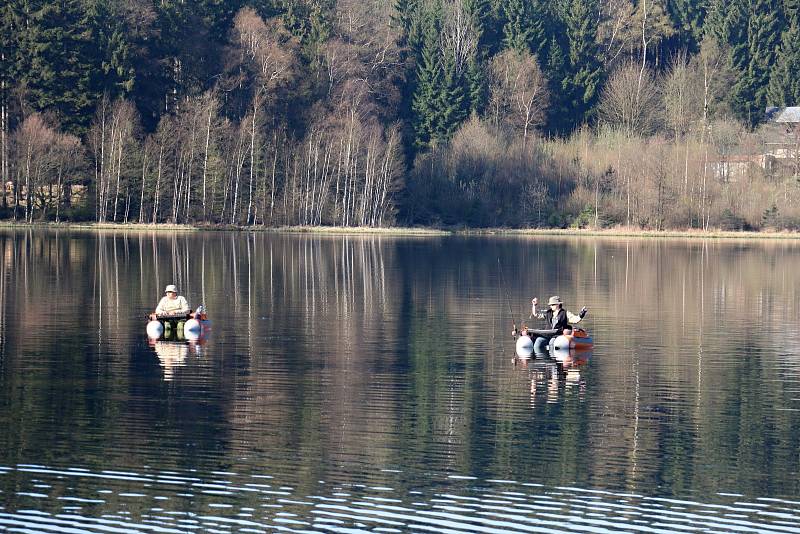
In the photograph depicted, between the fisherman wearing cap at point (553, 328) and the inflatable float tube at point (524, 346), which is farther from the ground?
the fisherman wearing cap at point (553, 328)

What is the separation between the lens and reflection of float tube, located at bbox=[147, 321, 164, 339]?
38.8 metres

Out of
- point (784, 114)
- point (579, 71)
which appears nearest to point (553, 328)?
point (784, 114)

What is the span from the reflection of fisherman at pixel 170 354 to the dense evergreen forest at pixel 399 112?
70.4 meters

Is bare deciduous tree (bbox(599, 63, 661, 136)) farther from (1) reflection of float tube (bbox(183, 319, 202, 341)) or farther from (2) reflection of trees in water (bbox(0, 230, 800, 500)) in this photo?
(1) reflection of float tube (bbox(183, 319, 202, 341))

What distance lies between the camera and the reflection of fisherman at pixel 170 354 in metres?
32.6

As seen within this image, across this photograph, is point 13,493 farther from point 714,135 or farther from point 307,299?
point 714,135

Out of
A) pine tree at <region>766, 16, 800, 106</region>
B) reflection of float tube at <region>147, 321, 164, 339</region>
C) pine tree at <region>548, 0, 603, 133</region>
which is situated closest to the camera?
reflection of float tube at <region>147, 321, 164, 339</region>

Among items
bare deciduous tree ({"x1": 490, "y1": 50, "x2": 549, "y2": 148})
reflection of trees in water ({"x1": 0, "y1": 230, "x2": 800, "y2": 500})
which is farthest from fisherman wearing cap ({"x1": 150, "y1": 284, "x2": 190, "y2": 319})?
bare deciduous tree ({"x1": 490, "y1": 50, "x2": 549, "y2": 148})

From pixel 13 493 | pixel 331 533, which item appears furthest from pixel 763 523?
pixel 13 493

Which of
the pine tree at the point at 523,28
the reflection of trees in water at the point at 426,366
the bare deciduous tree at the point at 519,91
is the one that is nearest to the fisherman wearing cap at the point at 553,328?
the reflection of trees in water at the point at 426,366

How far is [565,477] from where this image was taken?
2192 cm

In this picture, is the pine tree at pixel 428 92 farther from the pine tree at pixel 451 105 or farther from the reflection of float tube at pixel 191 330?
the reflection of float tube at pixel 191 330

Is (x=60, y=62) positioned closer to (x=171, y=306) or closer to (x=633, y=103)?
(x=633, y=103)

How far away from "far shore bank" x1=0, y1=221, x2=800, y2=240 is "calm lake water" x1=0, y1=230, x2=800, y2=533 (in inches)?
2035
